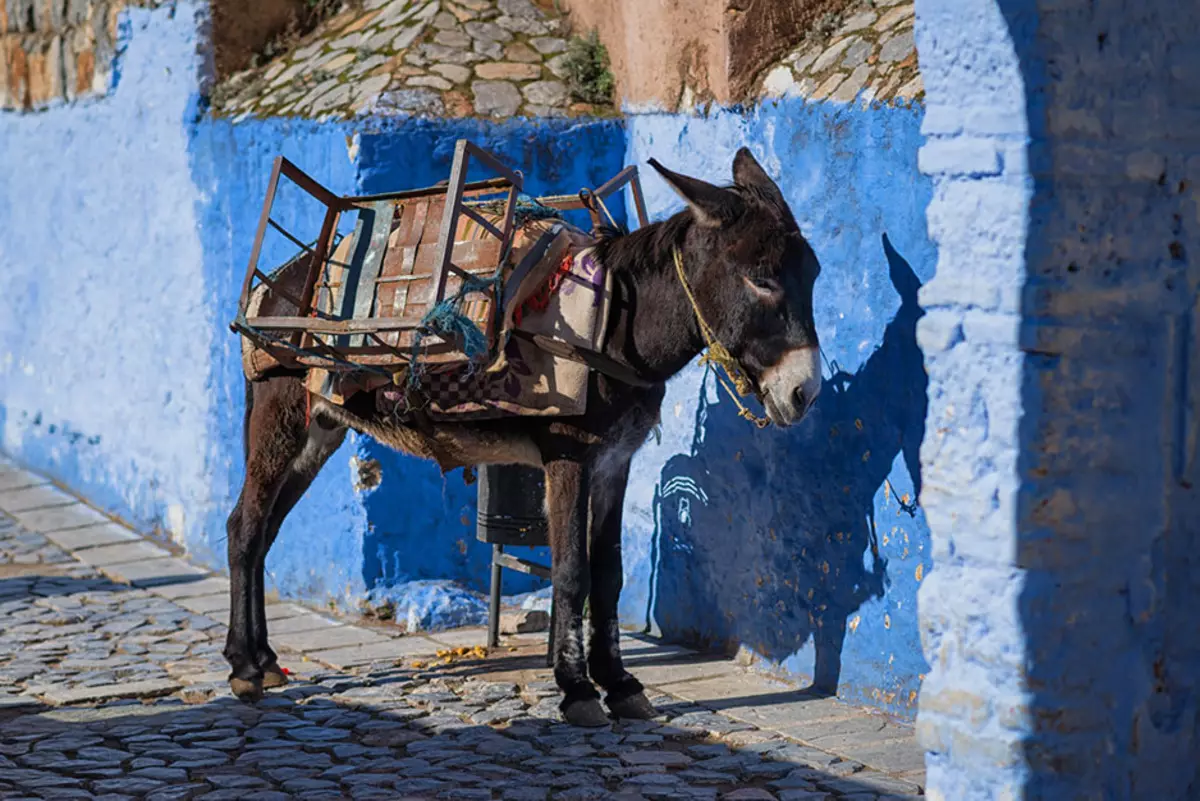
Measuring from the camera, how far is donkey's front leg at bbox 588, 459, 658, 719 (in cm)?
611

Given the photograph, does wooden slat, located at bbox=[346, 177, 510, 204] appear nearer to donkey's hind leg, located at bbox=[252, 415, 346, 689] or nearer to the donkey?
the donkey

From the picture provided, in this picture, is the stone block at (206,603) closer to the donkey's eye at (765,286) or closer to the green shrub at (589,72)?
the green shrub at (589,72)

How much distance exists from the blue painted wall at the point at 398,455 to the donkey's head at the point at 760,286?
513 mm

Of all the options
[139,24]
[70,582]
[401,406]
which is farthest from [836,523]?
[139,24]

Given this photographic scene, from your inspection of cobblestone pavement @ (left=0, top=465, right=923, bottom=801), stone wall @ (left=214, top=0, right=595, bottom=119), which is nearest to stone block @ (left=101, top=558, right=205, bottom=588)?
cobblestone pavement @ (left=0, top=465, right=923, bottom=801)

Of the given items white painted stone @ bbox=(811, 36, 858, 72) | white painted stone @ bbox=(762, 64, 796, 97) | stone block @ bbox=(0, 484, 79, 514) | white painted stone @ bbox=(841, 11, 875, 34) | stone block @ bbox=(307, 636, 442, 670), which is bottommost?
stone block @ bbox=(307, 636, 442, 670)

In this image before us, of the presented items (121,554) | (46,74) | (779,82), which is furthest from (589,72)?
(46,74)

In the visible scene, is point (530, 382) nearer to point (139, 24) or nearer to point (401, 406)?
point (401, 406)

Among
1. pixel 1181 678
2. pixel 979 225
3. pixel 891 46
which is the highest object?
pixel 891 46

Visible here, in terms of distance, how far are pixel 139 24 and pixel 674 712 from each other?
573 cm

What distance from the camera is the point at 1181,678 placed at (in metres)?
4.24

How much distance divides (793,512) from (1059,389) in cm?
265

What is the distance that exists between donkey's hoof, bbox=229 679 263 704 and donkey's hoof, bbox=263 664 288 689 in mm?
117

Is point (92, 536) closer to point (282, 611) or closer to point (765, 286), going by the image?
point (282, 611)
